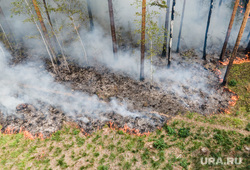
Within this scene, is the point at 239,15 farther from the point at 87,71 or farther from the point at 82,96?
the point at 82,96

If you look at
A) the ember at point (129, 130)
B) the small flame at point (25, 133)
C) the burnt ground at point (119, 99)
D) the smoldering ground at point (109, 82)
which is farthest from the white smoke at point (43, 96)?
the small flame at point (25, 133)

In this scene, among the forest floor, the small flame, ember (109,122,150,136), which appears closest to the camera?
the forest floor

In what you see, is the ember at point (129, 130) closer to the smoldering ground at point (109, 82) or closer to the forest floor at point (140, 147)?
the forest floor at point (140, 147)

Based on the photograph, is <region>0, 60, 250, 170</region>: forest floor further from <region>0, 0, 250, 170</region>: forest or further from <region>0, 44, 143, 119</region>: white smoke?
<region>0, 44, 143, 119</region>: white smoke

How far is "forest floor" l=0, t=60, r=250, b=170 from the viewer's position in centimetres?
934

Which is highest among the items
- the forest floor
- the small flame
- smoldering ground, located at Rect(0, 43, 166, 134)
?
smoldering ground, located at Rect(0, 43, 166, 134)

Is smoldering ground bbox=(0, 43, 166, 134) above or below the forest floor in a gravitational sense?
above

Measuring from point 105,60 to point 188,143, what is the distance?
1358cm

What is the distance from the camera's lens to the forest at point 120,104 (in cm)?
979

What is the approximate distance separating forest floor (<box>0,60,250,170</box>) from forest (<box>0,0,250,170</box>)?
0.07 m

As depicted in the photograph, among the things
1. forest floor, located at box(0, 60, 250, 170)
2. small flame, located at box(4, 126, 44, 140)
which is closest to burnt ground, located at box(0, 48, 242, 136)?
small flame, located at box(4, 126, 44, 140)

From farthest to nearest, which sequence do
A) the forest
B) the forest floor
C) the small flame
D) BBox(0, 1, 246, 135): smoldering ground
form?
BBox(0, 1, 246, 135): smoldering ground < the small flame < the forest < the forest floor

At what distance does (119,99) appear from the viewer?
13.8 metres

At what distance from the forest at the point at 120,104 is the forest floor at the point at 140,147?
0.22 feet
